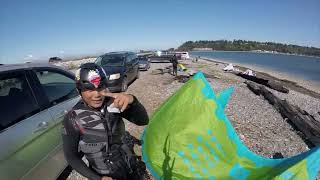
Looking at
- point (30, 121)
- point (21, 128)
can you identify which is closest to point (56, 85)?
point (30, 121)

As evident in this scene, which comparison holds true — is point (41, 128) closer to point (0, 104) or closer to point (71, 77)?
point (0, 104)

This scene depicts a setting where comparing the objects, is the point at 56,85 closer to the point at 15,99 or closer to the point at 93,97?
the point at 15,99

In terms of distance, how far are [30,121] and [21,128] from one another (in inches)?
9.9

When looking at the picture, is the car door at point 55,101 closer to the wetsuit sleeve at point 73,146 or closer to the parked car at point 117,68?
the wetsuit sleeve at point 73,146

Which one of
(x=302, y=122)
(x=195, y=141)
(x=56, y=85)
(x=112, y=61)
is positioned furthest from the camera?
(x=112, y=61)

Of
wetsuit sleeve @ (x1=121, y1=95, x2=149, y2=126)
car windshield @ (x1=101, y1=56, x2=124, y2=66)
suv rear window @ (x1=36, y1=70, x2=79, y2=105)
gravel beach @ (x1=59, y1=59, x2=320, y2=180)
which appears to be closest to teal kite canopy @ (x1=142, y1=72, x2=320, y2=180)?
wetsuit sleeve @ (x1=121, y1=95, x2=149, y2=126)

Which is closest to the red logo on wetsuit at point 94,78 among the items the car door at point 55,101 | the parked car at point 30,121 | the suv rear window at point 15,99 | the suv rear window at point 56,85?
the parked car at point 30,121

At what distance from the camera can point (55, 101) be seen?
5094 mm

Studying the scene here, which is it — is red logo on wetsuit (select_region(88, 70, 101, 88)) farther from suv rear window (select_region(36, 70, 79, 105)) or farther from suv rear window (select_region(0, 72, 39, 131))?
suv rear window (select_region(36, 70, 79, 105))

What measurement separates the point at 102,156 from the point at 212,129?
141cm

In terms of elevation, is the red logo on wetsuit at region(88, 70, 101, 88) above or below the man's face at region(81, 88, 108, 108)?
above

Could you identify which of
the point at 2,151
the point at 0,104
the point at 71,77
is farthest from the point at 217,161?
the point at 71,77

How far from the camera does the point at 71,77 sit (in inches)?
238

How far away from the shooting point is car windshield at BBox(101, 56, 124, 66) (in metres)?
15.9
